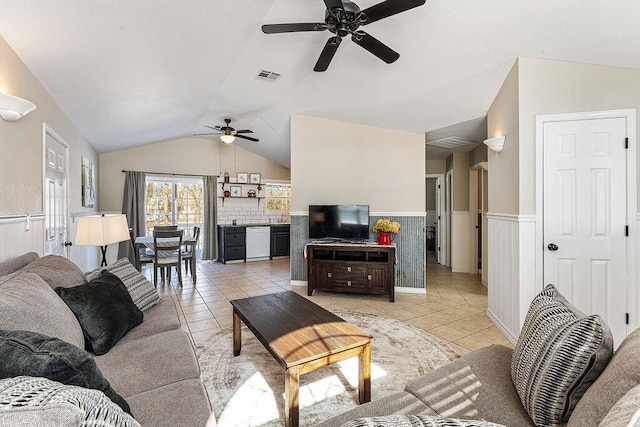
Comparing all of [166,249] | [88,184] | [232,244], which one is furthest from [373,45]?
[232,244]

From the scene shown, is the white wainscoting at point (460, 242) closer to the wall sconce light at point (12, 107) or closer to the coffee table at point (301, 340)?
the coffee table at point (301, 340)

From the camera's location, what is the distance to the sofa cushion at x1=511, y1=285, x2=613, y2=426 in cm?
96

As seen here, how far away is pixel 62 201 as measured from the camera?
3574mm

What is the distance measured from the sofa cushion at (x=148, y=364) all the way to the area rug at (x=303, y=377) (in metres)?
0.46

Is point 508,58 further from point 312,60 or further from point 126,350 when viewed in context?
point 126,350

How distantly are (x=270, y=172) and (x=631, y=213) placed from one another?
6.93 metres

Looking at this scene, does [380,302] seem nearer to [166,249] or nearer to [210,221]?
[166,249]

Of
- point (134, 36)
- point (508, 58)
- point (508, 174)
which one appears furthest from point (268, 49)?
point (508, 174)

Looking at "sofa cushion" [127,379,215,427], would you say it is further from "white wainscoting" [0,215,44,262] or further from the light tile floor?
"white wainscoting" [0,215,44,262]

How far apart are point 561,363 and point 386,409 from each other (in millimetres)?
631

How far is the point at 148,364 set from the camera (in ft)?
4.93

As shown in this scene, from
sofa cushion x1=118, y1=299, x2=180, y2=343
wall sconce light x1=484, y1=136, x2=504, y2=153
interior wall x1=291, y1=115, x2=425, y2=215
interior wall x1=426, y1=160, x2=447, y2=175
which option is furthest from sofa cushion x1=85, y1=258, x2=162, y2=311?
interior wall x1=426, y1=160, x2=447, y2=175

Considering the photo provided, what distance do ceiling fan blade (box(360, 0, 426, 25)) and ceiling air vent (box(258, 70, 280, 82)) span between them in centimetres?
181

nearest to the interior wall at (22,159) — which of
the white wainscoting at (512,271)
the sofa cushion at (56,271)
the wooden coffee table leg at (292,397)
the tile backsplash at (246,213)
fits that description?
the sofa cushion at (56,271)
